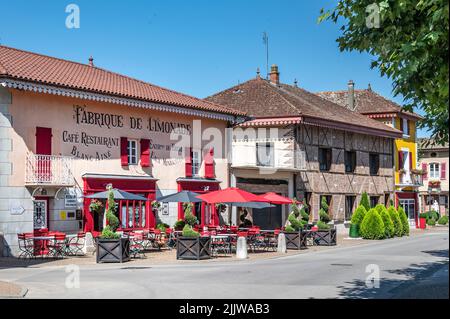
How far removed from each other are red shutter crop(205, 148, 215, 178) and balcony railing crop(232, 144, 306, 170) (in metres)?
3.82

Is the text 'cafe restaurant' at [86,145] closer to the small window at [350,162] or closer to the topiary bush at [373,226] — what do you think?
the topiary bush at [373,226]

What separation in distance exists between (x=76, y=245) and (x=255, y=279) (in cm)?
941

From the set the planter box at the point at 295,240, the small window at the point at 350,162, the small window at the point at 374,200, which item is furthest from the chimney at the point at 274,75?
the planter box at the point at 295,240

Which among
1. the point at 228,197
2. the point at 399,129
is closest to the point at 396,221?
the point at 399,129

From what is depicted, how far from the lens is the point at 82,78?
2575 cm

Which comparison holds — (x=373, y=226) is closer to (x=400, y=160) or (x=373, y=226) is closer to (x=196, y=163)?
(x=196, y=163)

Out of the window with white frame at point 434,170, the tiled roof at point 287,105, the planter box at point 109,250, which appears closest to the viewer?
the planter box at point 109,250

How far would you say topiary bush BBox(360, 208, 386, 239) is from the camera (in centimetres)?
3275

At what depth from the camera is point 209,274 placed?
16219 millimetres

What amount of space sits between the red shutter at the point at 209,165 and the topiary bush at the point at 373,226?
8544 mm

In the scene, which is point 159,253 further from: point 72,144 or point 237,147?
point 237,147

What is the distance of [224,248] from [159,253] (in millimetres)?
2282

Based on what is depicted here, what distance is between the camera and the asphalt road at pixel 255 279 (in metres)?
12.6
